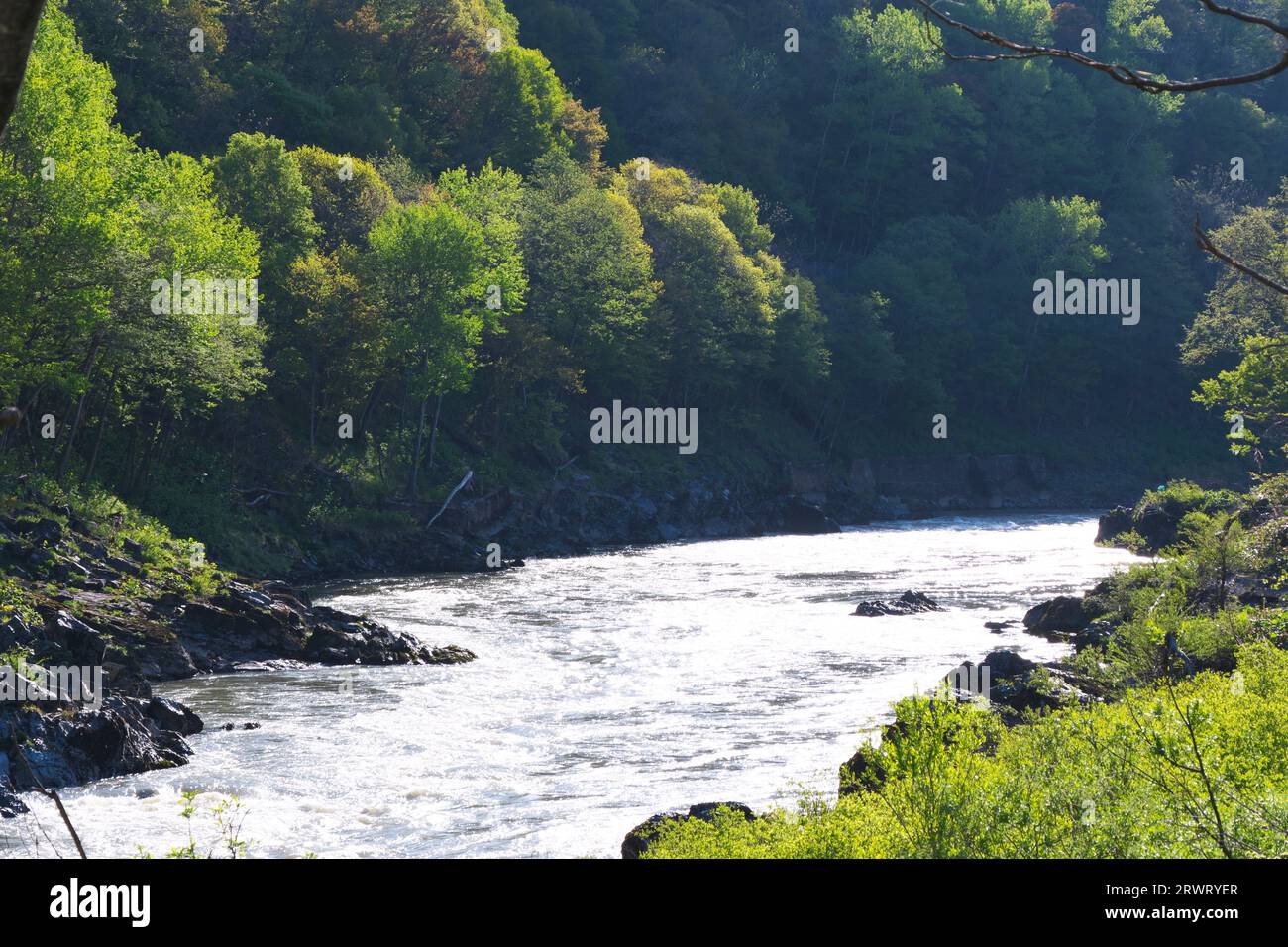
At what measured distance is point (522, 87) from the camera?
8494 cm

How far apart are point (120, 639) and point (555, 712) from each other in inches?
418

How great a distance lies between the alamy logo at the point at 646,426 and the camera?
250ft

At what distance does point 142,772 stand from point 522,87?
68751mm

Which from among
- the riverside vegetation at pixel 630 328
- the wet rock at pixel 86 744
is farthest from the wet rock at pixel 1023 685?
the wet rock at pixel 86 744

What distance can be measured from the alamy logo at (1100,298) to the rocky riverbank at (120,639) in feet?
277

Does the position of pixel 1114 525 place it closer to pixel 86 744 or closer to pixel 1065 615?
pixel 1065 615

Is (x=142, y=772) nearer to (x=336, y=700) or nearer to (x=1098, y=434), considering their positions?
(x=336, y=700)

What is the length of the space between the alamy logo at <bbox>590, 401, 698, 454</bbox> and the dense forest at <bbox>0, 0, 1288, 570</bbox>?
131cm

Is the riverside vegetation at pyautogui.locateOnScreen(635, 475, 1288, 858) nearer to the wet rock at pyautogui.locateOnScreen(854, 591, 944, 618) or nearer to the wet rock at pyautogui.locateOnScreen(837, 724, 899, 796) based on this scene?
the wet rock at pyautogui.locateOnScreen(837, 724, 899, 796)

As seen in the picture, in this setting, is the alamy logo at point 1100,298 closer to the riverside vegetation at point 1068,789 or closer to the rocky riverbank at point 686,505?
the rocky riverbank at point 686,505

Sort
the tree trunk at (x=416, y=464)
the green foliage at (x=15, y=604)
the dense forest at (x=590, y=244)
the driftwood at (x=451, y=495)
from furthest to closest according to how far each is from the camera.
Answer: the tree trunk at (x=416, y=464) → the driftwood at (x=451, y=495) → the dense forest at (x=590, y=244) → the green foliage at (x=15, y=604)

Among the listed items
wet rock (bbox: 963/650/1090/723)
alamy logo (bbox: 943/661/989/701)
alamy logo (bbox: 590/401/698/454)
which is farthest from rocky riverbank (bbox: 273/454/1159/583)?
wet rock (bbox: 963/650/1090/723)
